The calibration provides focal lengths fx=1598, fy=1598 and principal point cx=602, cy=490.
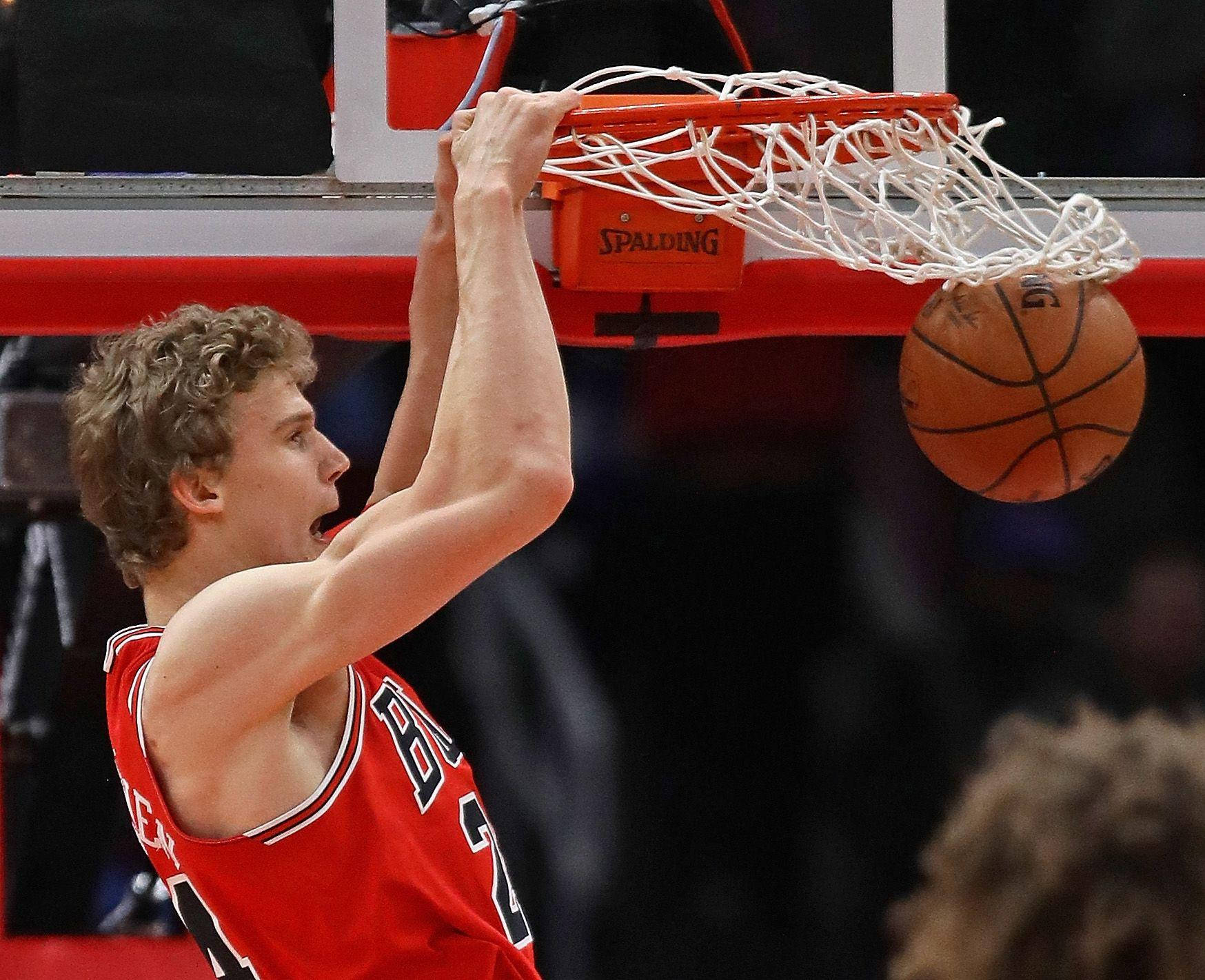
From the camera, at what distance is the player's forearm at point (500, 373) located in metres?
1.67

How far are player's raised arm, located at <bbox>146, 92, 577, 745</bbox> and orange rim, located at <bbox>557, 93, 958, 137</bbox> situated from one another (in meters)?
0.44

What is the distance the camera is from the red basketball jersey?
1911 mm

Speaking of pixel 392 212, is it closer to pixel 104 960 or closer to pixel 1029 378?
pixel 1029 378

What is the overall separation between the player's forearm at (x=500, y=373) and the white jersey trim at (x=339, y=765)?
1.45ft

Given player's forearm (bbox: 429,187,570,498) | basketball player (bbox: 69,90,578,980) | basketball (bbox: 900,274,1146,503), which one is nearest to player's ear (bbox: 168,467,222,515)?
basketball player (bbox: 69,90,578,980)

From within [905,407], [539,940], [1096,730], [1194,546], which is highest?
[1096,730]

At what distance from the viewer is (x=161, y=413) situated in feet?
6.48

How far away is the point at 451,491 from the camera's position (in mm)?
1683

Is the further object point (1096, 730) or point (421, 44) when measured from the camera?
point (421, 44)

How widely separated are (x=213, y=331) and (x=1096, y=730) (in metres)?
1.36

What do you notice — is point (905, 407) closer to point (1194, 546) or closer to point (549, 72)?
point (549, 72)

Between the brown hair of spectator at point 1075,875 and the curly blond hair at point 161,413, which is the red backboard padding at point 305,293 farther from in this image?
the brown hair of spectator at point 1075,875

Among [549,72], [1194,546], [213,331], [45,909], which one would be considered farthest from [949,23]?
[45,909]

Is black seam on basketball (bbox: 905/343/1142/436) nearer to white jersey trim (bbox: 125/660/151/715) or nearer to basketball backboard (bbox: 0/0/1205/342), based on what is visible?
basketball backboard (bbox: 0/0/1205/342)
